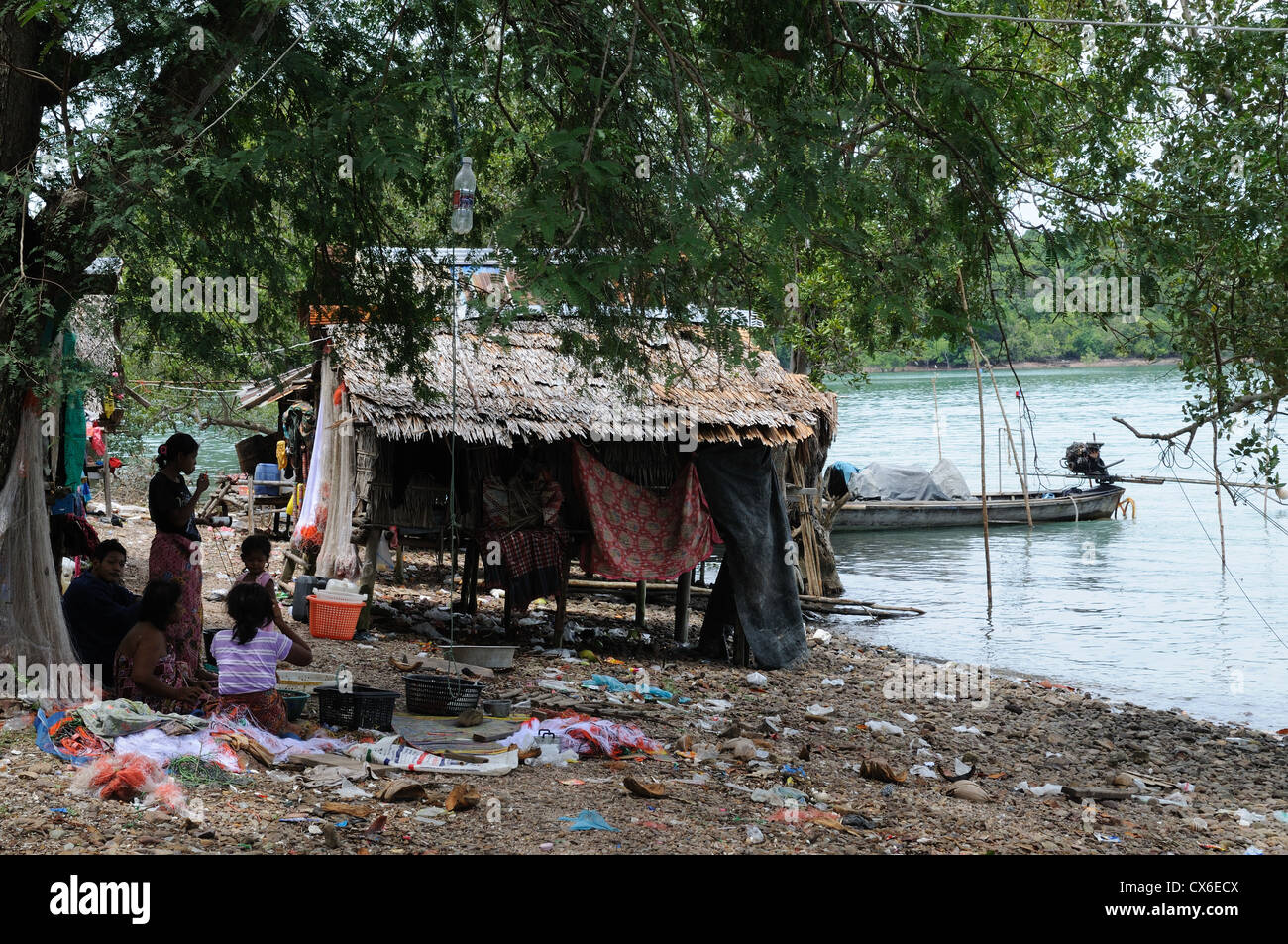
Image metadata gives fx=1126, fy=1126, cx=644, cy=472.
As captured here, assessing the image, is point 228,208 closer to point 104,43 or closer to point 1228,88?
point 104,43

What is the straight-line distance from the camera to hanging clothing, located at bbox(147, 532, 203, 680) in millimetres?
6754

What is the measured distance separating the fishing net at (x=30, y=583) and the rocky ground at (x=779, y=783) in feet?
1.61

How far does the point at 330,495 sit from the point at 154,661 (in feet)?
16.2

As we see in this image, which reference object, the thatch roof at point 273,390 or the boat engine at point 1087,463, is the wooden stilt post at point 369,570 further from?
the boat engine at point 1087,463

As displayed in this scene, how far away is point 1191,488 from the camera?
30953mm

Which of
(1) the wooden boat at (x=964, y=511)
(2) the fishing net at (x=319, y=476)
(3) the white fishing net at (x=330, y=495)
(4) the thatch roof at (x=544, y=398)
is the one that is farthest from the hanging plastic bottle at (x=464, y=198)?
(1) the wooden boat at (x=964, y=511)

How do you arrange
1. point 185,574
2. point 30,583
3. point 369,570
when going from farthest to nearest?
1. point 369,570
2. point 185,574
3. point 30,583

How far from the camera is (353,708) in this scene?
21.9 ft

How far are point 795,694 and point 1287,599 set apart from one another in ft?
39.1

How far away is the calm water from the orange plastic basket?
6.79m

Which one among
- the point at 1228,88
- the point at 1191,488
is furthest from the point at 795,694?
the point at 1191,488

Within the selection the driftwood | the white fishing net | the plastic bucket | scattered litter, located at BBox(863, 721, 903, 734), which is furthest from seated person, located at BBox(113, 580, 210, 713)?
the plastic bucket

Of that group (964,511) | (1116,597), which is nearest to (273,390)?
(1116,597)

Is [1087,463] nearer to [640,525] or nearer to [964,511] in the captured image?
[964,511]
